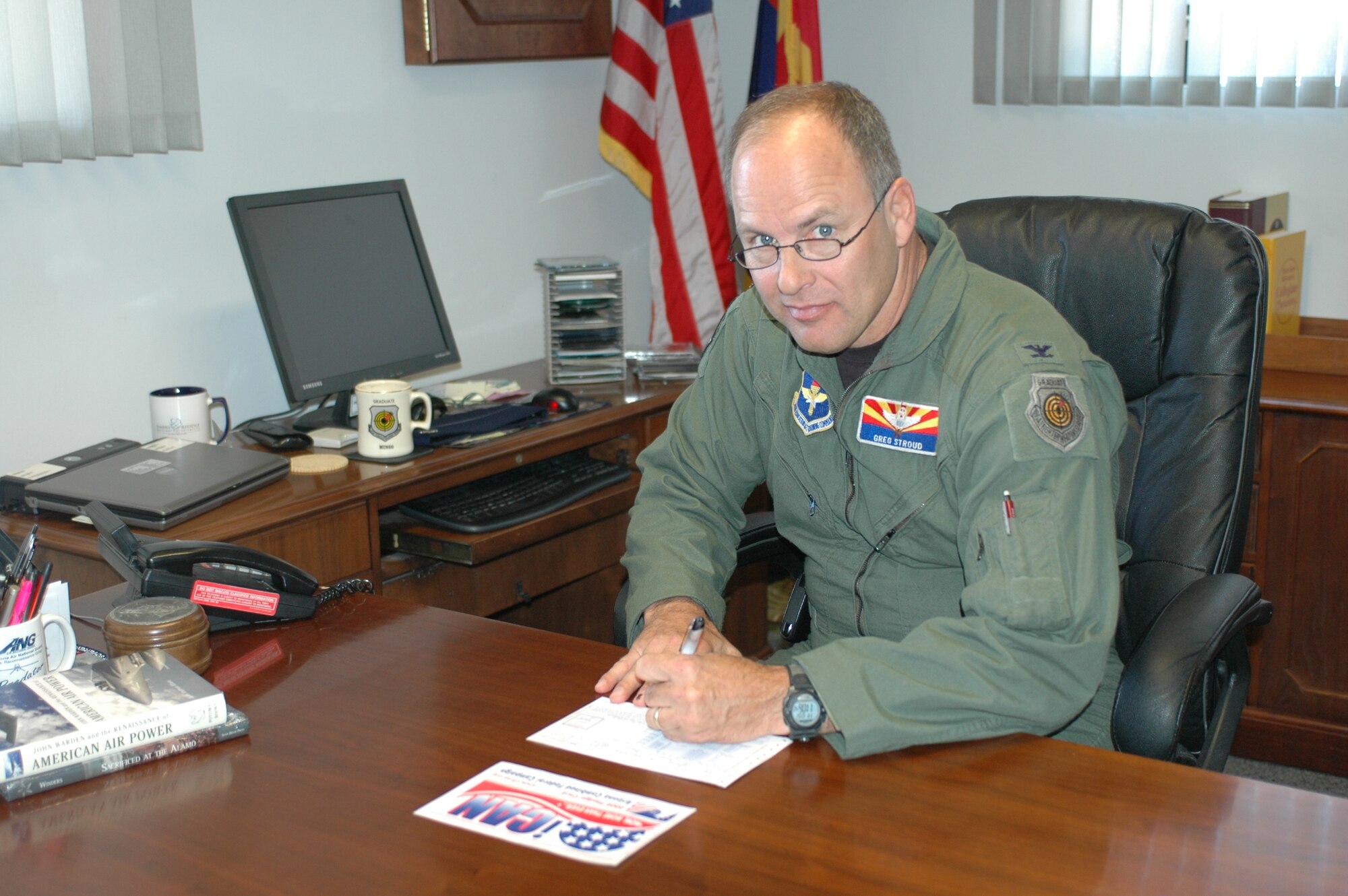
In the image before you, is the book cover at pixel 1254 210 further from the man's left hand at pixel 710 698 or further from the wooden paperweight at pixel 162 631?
the wooden paperweight at pixel 162 631

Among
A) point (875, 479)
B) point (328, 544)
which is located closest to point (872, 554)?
point (875, 479)

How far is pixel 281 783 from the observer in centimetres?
114

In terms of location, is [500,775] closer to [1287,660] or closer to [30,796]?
[30,796]

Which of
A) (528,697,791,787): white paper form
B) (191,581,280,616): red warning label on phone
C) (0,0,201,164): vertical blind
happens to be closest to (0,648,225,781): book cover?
(191,581,280,616): red warning label on phone

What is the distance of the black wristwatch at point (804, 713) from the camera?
3.92ft

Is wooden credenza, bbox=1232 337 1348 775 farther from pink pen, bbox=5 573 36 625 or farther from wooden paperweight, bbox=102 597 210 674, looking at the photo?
pink pen, bbox=5 573 36 625

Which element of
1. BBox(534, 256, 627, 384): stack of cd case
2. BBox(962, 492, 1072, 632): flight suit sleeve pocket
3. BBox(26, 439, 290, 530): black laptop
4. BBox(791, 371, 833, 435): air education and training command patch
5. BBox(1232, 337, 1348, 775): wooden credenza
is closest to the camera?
BBox(962, 492, 1072, 632): flight suit sleeve pocket

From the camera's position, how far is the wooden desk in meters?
0.98

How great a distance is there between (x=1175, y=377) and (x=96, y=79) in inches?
71.0

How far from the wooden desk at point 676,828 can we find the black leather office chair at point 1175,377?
0.42m

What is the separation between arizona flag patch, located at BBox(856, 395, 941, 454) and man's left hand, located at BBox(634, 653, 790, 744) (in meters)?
0.39

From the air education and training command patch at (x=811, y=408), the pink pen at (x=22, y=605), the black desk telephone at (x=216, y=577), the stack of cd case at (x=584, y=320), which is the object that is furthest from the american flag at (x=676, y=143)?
the pink pen at (x=22, y=605)

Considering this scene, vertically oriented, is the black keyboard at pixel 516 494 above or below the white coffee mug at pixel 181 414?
below

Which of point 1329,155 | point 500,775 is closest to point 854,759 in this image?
point 500,775
